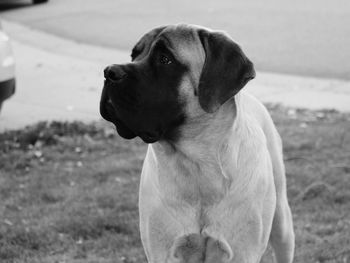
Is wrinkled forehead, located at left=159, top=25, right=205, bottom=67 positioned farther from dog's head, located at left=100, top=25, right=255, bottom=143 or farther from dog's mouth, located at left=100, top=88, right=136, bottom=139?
dog's mouth, located at left=100, top=88, right=136, bottom=139

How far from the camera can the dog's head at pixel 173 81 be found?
12.2 feet

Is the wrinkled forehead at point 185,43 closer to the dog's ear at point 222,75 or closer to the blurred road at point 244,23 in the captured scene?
the dog's ear at point 222,75

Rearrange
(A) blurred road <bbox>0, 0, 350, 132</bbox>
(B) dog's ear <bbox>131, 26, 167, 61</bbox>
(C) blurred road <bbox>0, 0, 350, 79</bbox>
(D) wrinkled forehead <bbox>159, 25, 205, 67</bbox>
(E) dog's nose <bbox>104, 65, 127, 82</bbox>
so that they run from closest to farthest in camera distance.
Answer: (E) dog's nose <bbox>104, 65, 127, 82</bbox>
(D) wrinkled forehead <bbox>159, 25, 205, 67</bbox>
(B) dog's ear <bbox>131, 26, 167, 61</bbox>
(A) blurred road <bbox>0, 0, 350, 132</bbox>
(C) blurred road <bbox>0, 0, 350, 79</bbox>

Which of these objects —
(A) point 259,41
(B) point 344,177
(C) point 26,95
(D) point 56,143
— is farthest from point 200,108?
(A) point 259,41

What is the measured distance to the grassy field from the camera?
5.64 meters

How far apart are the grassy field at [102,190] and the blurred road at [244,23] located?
346cm

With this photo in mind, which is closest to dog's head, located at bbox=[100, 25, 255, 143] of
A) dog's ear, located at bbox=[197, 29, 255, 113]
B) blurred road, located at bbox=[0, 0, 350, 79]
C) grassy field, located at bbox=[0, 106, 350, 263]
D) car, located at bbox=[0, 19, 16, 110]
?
dog's ear, located at bbox=[197, 29, 255, 113]

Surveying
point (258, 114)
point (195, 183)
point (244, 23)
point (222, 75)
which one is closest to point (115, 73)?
point (222, 75)

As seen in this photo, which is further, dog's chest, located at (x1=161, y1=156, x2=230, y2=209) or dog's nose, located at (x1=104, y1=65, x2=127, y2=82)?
dog's chest, located at (x1=161, y1=156, x2=230, y2=209)

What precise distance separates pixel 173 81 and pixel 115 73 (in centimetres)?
Answer: 28

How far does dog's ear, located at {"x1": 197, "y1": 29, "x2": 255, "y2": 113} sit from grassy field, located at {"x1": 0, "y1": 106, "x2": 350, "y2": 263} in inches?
81.4

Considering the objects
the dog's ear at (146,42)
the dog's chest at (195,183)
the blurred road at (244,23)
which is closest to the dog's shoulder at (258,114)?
the dog's chest at (195,183)

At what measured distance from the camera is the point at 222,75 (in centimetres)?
376

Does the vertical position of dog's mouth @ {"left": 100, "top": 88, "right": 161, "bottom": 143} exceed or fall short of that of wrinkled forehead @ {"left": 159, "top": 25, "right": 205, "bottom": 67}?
it falls short
